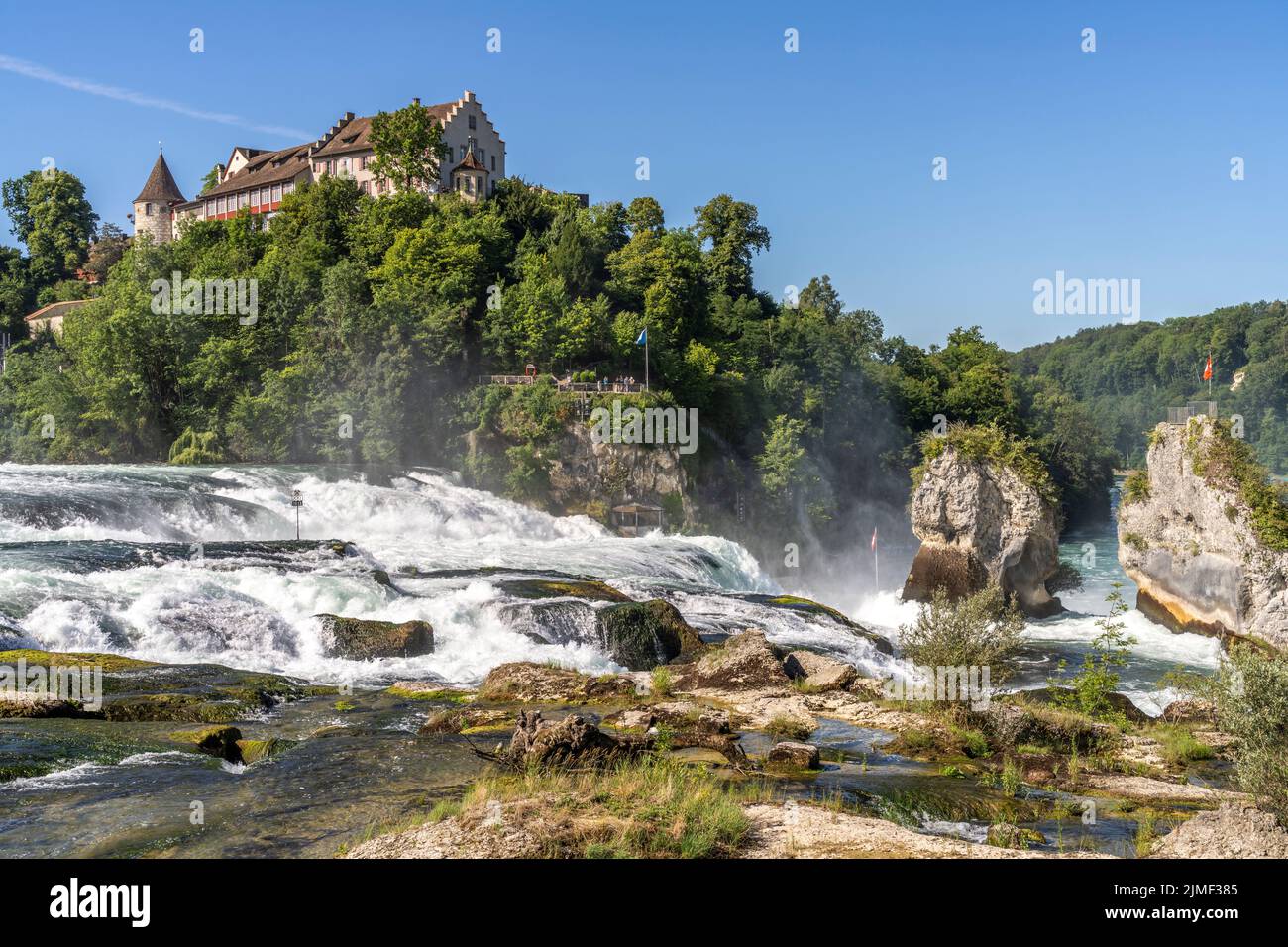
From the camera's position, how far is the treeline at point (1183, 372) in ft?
461

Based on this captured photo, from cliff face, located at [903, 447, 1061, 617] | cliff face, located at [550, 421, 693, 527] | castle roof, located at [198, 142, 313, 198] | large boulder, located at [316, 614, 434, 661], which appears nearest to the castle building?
castle roof, located at [198, 142, 313, 198]

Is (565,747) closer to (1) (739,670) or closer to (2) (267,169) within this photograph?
(1) (739,670)

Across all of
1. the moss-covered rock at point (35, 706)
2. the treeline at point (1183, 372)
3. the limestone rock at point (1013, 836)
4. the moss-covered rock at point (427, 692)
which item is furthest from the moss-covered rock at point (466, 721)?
the treeline at point (1183, 372)

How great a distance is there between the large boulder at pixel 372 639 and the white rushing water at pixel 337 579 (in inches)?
13.4

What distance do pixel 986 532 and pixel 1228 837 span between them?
1368 inches

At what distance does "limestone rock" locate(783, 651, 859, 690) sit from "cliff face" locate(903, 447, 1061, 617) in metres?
22.1

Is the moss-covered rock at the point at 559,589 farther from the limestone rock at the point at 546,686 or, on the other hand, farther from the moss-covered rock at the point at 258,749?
the moss-covered rock at the point at 258,749

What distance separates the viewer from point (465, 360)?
66188 millimetres

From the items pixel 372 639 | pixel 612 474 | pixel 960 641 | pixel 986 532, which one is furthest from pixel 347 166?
pixel 960 641

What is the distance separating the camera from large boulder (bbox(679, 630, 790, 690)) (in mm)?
24938

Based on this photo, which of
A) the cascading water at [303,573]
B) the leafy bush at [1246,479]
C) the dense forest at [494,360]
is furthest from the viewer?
the dense forest at [494,360]
